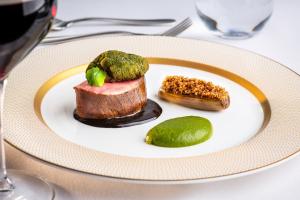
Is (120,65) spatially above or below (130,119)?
above

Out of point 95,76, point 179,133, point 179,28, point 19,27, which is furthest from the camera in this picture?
point 179,28

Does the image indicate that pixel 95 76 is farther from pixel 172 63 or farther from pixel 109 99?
pixel 172 63

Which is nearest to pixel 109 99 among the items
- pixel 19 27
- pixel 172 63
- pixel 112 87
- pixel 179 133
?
pixel 112 87

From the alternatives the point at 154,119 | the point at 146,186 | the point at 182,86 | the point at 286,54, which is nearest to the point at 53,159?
the point at 146,186

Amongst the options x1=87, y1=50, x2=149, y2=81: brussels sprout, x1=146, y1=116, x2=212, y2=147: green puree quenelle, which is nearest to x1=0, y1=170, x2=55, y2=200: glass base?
x1=146, y1=116, x2=212, y2=147: green puree quenelle

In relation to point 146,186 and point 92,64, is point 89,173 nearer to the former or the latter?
point 146,186

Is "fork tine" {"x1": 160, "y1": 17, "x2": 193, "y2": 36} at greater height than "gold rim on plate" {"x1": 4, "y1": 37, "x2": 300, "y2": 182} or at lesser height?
lesser

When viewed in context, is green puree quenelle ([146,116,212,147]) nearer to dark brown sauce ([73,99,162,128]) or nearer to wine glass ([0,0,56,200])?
dark brown sauce ([73,99,162,128])
